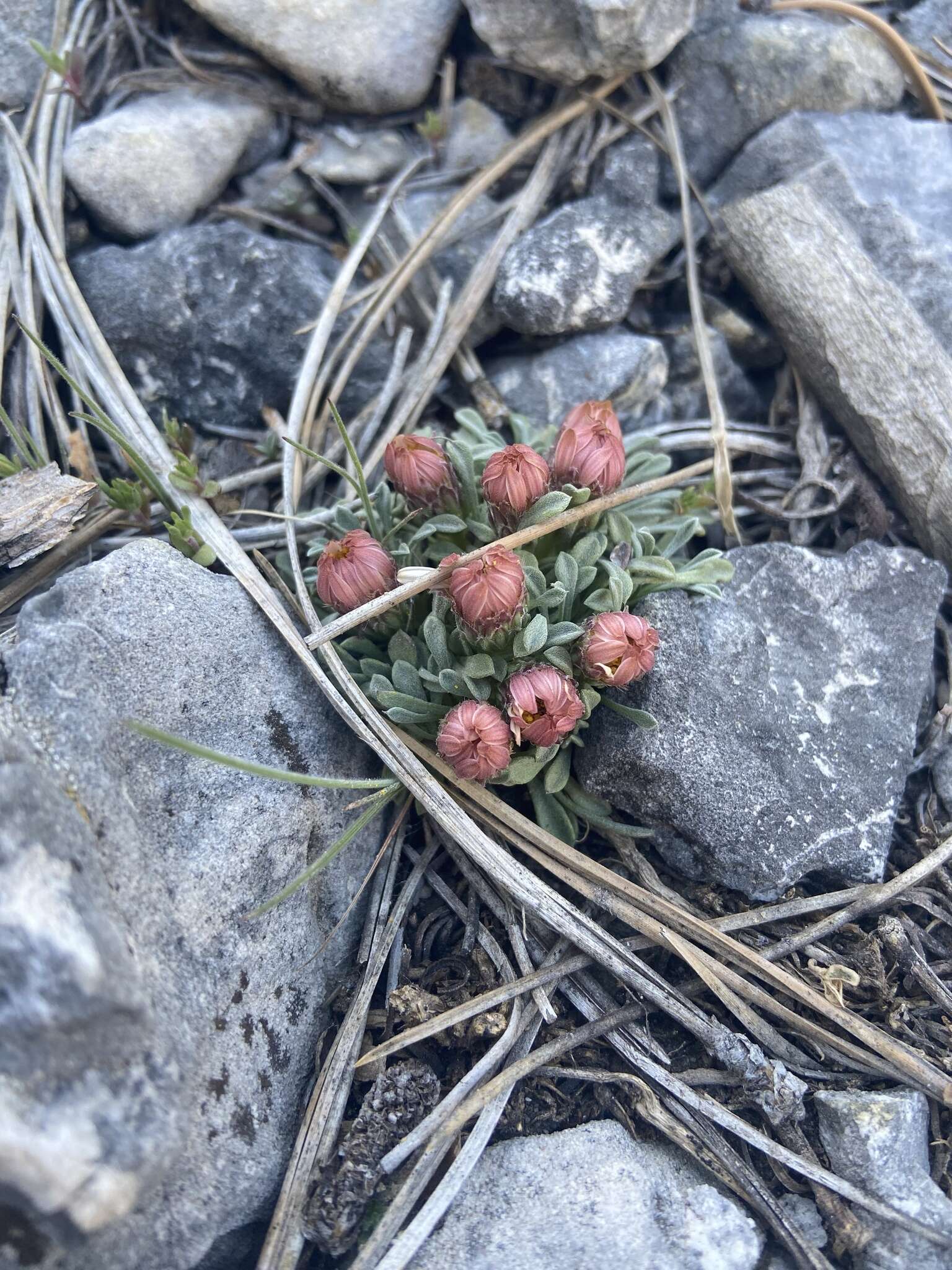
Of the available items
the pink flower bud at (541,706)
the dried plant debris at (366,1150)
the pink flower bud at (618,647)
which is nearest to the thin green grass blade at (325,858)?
the pink flower bud at (541,706)

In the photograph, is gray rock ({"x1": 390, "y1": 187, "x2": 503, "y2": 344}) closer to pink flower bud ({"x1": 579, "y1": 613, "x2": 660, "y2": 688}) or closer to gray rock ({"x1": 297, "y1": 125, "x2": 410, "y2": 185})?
gray rock ({"x1": 297, "y1": 125, "x2": 410, "y2": 185})

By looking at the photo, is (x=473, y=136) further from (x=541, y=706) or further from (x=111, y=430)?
(x=541, y=706)

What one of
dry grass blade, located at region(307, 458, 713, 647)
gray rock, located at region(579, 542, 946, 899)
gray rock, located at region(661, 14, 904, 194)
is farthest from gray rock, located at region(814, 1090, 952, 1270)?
gray rock, located at region(661, 14, 904, 194)

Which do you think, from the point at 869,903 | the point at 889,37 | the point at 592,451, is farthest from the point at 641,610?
the point at 889,37

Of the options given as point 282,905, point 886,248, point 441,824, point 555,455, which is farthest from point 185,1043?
point 886,248

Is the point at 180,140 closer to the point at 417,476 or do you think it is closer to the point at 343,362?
the point at 343,362

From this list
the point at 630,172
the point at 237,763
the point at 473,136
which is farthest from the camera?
the point at 473,136
